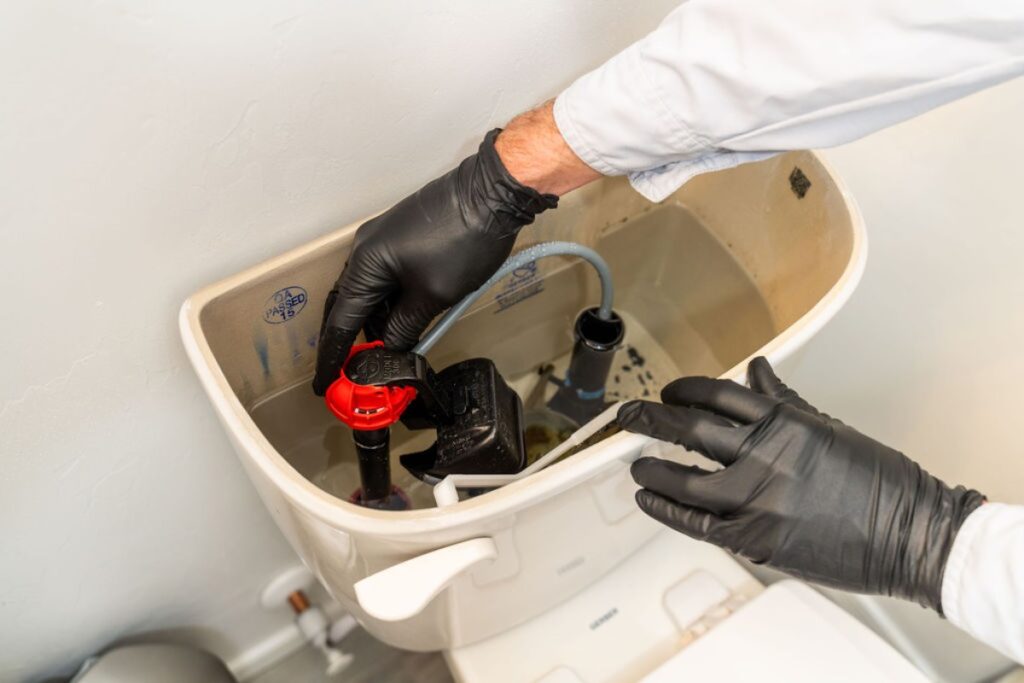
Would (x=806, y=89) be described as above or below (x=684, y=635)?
above

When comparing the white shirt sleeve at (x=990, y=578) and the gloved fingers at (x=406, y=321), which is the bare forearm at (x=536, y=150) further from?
→ the white shirt sleeve at (x=990, y=578)

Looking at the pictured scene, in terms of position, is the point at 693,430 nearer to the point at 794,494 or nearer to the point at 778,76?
the point at 794,494

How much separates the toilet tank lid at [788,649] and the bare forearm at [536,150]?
0.50 metres

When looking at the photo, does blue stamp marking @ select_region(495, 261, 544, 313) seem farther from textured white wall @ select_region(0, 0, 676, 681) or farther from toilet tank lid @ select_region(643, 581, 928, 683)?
toilet tank lid @ select_region(643, 581, 928, 683)

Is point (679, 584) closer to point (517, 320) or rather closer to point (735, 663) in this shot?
point (735, 663)

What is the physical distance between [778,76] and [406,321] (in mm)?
332

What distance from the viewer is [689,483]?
532 mm

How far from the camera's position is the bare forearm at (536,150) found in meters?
0.58

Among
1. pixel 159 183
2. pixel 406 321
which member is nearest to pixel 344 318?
pixel 406 321

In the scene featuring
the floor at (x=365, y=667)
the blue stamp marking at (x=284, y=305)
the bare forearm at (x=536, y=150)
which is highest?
the bare forearm at (x=536, y=150)

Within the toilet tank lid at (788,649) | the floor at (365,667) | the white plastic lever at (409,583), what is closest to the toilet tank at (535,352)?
the white plastic lever at (409,583)

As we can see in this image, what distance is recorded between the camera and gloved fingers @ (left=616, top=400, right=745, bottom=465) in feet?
1.73

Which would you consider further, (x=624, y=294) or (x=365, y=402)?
(x=624, y=294)

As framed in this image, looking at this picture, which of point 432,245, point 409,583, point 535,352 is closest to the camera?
point 409,583
